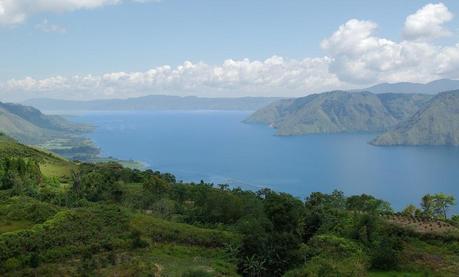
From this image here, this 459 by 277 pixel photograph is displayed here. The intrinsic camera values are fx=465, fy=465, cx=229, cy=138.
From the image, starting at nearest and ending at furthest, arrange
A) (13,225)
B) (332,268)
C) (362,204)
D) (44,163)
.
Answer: (332,268), (13,225), (362,204), (44,163)

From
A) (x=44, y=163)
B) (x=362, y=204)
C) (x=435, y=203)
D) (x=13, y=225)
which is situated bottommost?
(x=435, y=203)

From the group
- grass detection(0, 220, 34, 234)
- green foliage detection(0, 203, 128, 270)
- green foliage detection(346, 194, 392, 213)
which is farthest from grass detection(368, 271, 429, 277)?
grass detection(0, 220, 34, 234)

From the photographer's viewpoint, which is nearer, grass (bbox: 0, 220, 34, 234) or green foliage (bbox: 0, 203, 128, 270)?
green foliage (bbox: 0, 203, 128, 270)

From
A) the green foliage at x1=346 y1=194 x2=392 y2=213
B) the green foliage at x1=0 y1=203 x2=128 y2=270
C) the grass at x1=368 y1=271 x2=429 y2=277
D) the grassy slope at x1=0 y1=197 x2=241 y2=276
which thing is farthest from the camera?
the green foliage at x1=346 y1=194 x2=392 y2=213

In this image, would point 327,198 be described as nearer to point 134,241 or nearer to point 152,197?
point 152,197

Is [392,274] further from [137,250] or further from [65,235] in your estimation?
[65,235]

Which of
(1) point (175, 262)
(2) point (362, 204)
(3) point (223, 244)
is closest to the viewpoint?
(1) point (175, 262)

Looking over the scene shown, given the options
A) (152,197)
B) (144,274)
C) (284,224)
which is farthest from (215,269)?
(152,197)

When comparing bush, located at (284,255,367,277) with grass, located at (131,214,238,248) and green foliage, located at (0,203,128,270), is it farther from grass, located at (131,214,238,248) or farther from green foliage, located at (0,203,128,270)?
green foliage, located at (0,203,128,270)

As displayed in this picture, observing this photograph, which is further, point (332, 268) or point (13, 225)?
point (13, 225)

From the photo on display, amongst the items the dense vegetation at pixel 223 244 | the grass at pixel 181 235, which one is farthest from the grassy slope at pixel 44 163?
the grass at pixel 181 235

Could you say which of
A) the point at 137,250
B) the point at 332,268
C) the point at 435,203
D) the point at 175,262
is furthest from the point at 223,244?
the point at 435,203
